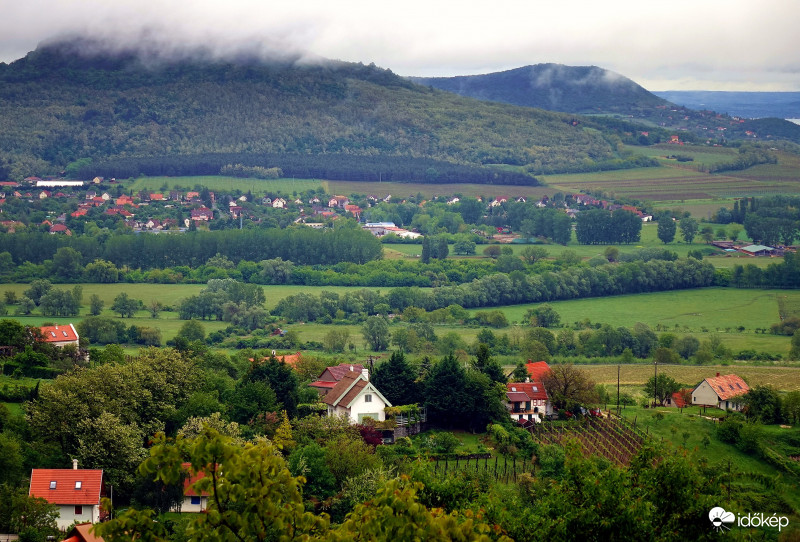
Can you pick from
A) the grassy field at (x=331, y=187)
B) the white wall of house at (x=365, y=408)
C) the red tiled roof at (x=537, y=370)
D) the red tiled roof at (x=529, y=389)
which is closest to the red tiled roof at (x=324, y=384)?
the white wall of house at (x=365, y=408)

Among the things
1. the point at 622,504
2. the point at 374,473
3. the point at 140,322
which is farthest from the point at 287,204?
the point at 622,504

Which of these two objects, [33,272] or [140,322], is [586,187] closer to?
[33,272]

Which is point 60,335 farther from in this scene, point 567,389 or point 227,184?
point 227,184

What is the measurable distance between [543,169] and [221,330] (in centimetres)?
10863

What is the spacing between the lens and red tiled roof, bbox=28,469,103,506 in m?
25.4

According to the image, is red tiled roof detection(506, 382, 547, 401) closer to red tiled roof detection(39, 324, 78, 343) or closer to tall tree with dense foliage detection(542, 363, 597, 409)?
tall tree with dense foliage detection(542, 363, 597, 409)

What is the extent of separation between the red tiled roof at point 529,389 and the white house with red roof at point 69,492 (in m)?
16.4

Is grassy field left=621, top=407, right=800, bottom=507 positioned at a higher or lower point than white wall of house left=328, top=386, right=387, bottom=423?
lower

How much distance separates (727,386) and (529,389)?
9.59 m

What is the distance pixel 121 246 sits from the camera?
95.0m

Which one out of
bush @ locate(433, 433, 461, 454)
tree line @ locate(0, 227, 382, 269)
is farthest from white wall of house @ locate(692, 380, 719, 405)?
tree line @ locate(0, 227, 382, 269)

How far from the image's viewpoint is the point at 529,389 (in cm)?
3872

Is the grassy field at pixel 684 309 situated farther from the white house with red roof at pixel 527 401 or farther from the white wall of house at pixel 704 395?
the white house with red roof at pixel 527 401

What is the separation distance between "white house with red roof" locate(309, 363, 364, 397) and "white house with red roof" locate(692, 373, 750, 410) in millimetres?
13505
